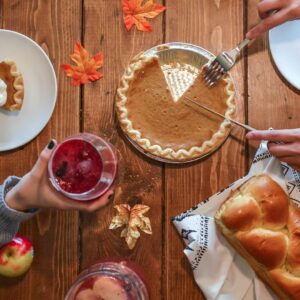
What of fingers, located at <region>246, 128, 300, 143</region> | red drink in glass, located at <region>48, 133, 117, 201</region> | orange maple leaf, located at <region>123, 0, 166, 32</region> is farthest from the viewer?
orange maple leaf, located at <region>123, 0, 166, 32</region>

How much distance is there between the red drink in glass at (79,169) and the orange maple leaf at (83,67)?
22 cm

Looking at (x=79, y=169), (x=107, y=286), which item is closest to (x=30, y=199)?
(x=79, y=169)

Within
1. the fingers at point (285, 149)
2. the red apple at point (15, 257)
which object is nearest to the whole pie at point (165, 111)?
the fingers at point (285, 149)

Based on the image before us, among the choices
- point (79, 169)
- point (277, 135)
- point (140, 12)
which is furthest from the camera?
point (140, 12)

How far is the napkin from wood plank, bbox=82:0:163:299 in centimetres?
9

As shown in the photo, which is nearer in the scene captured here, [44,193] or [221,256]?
[44,193]

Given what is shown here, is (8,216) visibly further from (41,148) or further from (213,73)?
(213,73)

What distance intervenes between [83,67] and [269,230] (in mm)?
608

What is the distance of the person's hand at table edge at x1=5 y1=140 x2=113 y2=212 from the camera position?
1.05m

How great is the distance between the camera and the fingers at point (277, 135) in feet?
3.70

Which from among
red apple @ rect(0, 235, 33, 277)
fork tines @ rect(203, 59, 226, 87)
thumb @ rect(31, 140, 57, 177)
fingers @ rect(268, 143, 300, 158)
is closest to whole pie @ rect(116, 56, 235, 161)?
fork tines @ rect(203, 59, 226, 87)

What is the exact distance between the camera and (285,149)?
1.14 metres

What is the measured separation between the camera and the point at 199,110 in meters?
1.22

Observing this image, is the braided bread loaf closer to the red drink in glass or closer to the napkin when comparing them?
the napkin
